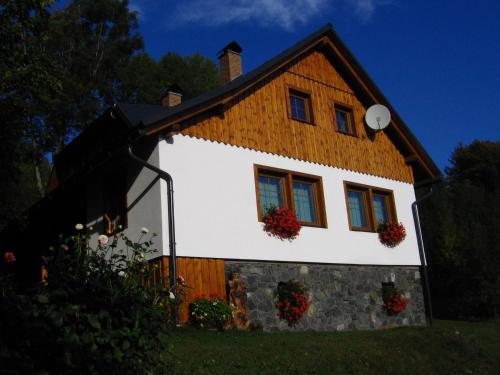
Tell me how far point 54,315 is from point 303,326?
9.29 metres

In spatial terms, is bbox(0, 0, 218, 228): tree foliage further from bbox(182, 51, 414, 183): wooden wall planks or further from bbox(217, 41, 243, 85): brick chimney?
bbox(182, 51, 414, 183): wooden wall planks

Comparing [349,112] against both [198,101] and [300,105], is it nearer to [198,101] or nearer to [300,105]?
[300,105]

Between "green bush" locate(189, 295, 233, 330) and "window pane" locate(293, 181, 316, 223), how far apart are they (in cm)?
361

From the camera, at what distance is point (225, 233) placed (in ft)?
37.7

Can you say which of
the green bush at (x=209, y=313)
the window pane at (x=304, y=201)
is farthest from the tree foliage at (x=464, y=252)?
the green bush at (x=209, y=313)

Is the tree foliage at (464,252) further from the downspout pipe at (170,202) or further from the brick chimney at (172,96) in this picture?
the downspout pipe at (170,202)

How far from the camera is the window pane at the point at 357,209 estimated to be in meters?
14.7

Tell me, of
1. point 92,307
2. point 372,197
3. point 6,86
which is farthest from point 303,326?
point 92,307

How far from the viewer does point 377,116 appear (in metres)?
15.6

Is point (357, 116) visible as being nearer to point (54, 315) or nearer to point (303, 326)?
point (303, 326)

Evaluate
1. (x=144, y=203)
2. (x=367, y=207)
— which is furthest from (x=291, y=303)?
(x=367, y=207)

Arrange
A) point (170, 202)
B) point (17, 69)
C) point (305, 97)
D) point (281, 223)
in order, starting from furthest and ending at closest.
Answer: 1. point (305, 97)
2. point (281, 223)
3. point (17, 69)
4. point (170, 202)

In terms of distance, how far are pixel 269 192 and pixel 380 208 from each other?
168 inches

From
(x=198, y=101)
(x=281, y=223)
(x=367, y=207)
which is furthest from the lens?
(x=367, y=207)
